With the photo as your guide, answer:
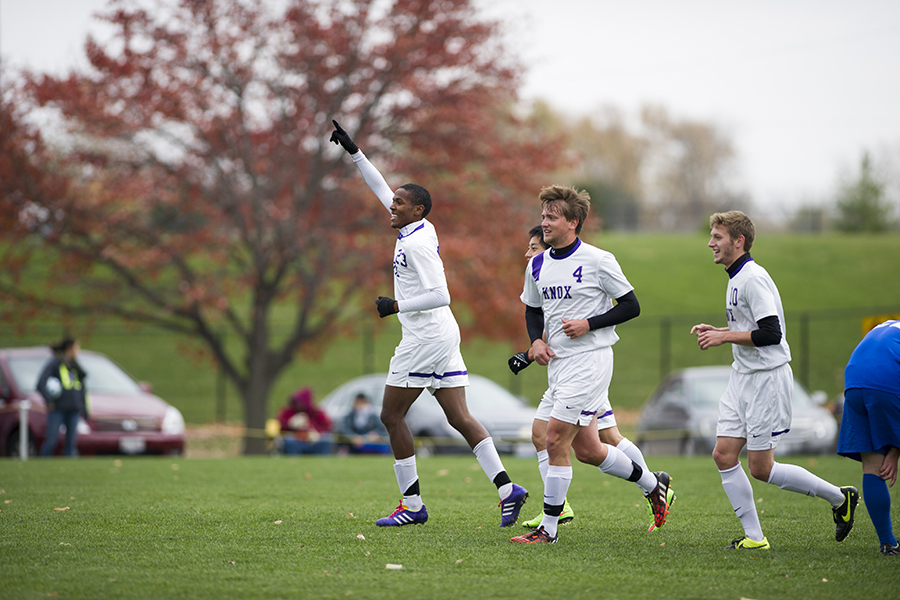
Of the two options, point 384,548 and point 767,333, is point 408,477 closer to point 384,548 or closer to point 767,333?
point 384,548

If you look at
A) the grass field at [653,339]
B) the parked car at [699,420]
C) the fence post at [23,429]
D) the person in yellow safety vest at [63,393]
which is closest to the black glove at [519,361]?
the person in yellow safety vest at [63,393]

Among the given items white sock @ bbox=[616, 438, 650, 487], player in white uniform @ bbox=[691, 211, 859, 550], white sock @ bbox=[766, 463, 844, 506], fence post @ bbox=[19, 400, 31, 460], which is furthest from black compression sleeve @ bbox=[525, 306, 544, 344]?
fence post @ bbox=[19, 400, 31, 460]

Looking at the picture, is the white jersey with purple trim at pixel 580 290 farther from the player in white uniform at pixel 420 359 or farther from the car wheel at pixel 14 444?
the car wheel at pixel 14 444

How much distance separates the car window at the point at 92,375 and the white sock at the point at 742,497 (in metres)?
10.9

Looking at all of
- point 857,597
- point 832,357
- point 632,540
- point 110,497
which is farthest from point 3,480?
point 832,357

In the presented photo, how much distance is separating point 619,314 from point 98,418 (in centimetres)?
1094

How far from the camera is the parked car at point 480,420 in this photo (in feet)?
46.4

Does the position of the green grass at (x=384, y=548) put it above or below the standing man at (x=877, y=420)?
below

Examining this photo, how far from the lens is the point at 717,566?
4.78 m

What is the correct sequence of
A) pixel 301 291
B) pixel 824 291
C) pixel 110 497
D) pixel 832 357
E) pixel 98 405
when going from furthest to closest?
pixel 824 291
pixel 832 357
pixel 301 291
pixel 98 405
pixel 110 497

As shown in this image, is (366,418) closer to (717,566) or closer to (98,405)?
(98,405)

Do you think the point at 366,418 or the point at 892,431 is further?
the point at 366,418

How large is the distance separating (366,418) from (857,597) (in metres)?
11.3

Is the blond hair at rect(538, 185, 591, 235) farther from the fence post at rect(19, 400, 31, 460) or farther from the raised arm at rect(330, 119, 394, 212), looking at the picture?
the fence post at rect(19, 400, 31, 460)
